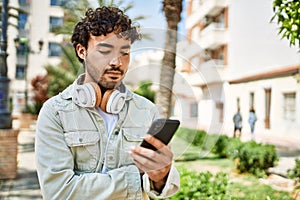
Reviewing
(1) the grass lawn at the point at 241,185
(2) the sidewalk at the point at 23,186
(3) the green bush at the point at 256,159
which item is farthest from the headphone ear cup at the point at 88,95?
(3) the green bush at the point at 256,159

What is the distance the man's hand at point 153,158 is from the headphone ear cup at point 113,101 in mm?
164

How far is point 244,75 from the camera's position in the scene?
19.6m

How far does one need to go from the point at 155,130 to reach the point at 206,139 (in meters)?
0.29

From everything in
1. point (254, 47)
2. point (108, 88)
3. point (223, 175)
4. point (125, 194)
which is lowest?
point (223, 175)

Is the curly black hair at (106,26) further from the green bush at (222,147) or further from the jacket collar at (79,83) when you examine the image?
the green bush at (222,147)

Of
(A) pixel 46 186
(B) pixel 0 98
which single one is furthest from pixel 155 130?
(B) pixel 0 98

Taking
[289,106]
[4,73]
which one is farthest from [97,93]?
[289,106]

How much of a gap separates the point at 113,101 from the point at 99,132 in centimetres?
10

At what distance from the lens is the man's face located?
95 cm

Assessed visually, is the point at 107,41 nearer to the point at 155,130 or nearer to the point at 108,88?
the point at 108,88

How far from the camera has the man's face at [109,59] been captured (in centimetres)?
95

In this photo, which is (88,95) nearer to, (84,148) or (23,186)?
(84,148)

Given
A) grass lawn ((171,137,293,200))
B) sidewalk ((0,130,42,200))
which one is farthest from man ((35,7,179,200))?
sidewalk ((0,130,42,200))

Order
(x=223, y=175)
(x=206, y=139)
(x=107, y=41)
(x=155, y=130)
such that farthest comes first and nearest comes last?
(x=223, y=175) → (x=206, y=139) → (x=107, y=41) → (x=155, y=130)
